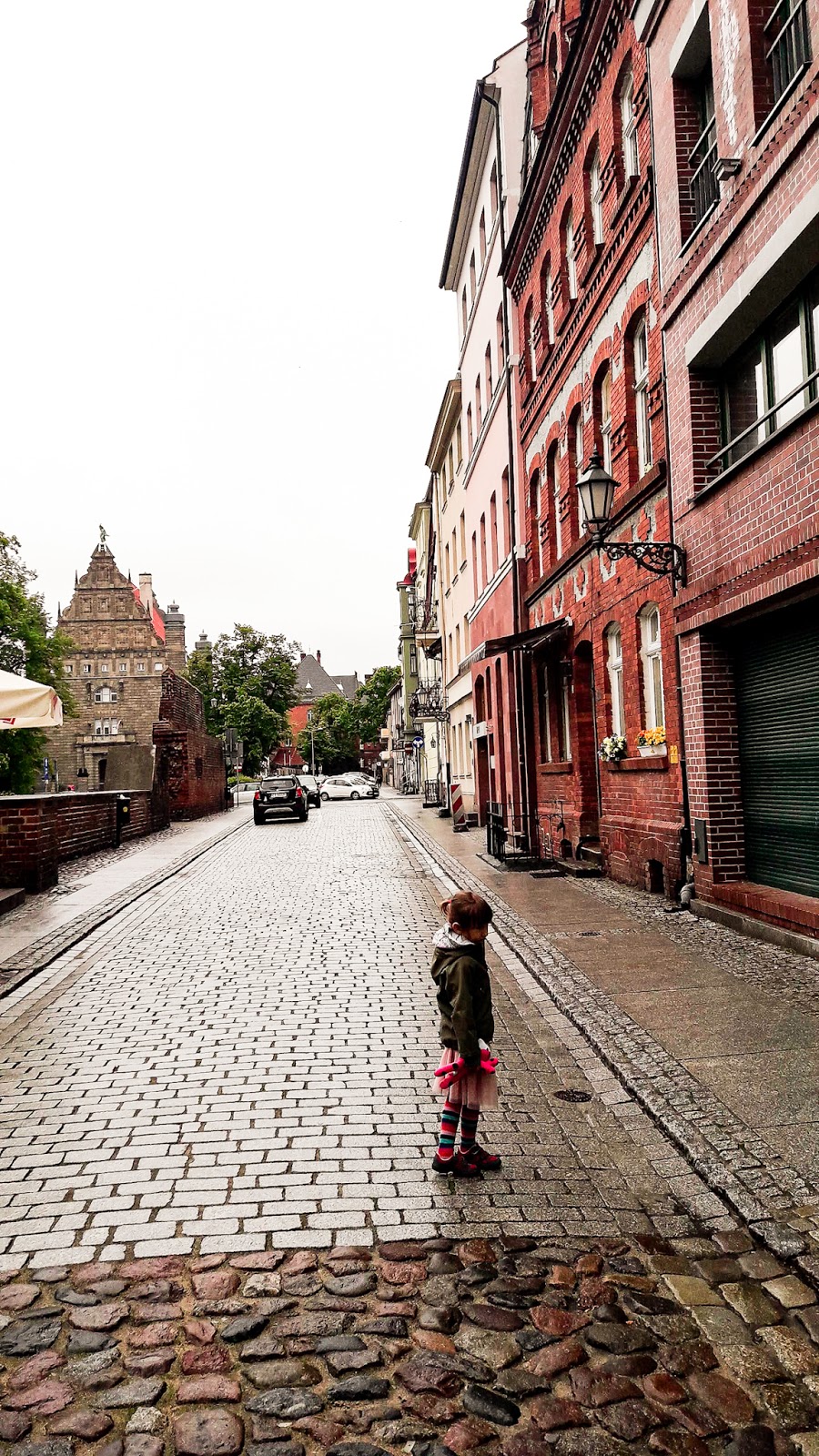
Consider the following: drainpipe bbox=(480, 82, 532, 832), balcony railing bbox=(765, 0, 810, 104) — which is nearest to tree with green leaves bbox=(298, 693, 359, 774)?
drainpipe bbox=(480, 82, 532, 832)

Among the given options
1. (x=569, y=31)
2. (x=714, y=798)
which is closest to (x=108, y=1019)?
(x=714, y=798)

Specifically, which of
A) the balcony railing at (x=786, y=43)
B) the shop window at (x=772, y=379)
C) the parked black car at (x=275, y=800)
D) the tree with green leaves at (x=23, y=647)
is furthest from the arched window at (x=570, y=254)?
the tree with green leaves at (x=23, y=647)

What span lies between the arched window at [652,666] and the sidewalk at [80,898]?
676cm

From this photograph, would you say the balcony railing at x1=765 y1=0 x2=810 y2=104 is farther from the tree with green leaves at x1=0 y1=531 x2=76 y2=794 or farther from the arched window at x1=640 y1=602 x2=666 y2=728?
the tree with green leaves at x1=0 y1=531 x2=76 y2=794

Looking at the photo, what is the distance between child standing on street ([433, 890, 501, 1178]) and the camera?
181 inches

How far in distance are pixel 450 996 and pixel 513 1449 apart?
2.00 metres

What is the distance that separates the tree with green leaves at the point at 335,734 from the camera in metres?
117

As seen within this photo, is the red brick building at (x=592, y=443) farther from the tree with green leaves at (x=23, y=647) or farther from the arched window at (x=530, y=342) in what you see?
the tree with green leaves at (x=23, y=647)

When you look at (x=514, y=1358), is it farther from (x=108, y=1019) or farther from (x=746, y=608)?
(x=746, y=608)

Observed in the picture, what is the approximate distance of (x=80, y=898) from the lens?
13.9 m

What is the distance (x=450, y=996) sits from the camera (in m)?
4.67

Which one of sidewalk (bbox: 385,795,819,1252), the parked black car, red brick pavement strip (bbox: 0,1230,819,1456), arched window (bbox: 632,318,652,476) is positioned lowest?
red brick pavement strip (bbox: 0,1230,819,1456)

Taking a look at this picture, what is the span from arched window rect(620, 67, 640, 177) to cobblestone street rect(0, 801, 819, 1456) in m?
10.9

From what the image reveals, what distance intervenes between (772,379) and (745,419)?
81 centimetres
